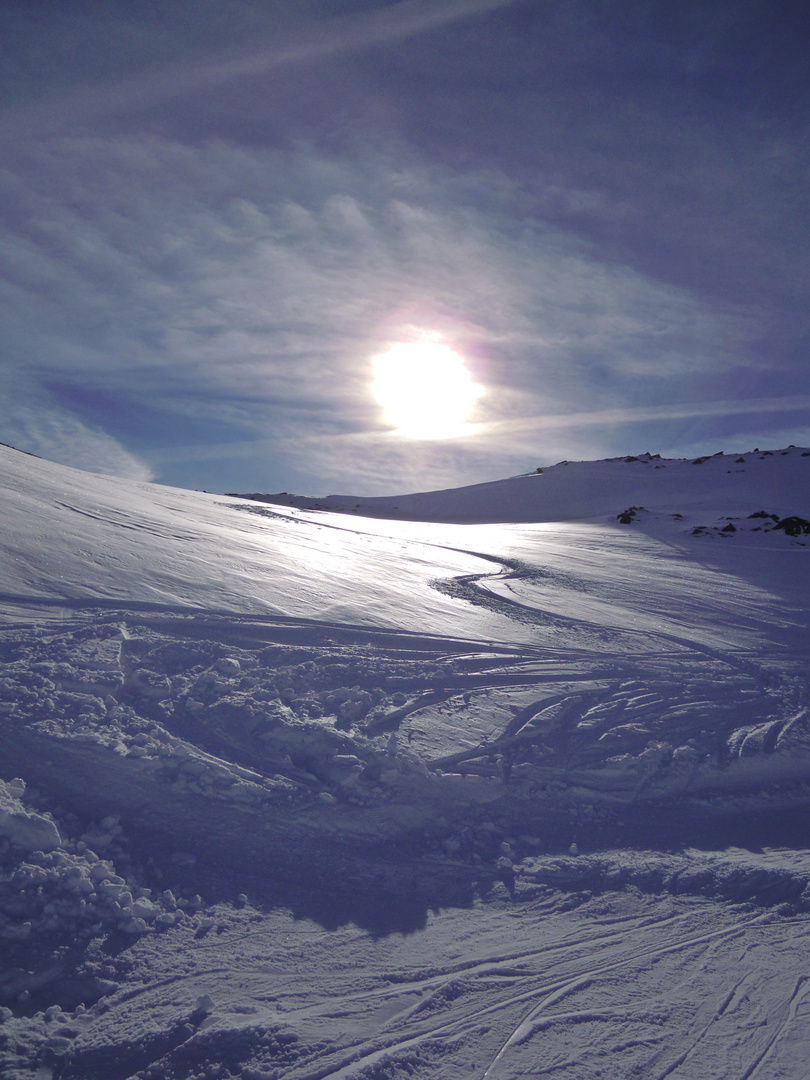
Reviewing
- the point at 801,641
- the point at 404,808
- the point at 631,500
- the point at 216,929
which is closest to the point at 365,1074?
the point at 216,929

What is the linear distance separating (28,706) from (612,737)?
356cm

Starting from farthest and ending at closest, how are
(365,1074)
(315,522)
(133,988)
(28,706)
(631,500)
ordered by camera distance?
(631,500), (315,522), (28,706), (133,988), (365,1074)

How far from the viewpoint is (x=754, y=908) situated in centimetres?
266

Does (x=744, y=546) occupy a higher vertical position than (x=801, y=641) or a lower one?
higher

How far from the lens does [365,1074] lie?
1.87 metres

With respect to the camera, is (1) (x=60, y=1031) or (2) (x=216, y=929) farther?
(2) (x=216, y=929)

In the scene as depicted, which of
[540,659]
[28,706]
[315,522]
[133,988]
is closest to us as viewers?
[133,988]

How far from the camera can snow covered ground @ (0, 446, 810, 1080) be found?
199cm

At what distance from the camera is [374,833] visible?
2.91 meters

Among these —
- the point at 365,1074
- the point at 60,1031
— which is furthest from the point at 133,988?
the point at 365,1074

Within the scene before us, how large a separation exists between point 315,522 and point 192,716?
8725 mm

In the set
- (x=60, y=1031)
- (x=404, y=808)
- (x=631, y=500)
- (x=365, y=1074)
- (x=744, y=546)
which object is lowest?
(x=365, y=1074)

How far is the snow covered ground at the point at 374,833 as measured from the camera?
1994 millimetres

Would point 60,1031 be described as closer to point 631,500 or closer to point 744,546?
point 744,546
